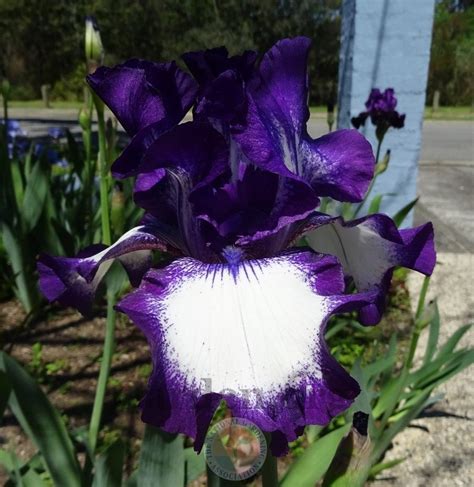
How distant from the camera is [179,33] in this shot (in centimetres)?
1928

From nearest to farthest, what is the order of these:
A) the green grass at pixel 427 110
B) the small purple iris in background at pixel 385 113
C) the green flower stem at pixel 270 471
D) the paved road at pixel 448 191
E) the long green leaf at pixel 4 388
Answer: the green flower stem at pixel 270 471, the long green leaf at pixel 4 388, the small purple iris in background at pixel 385 113, the paved road at pixel 448 191, the green grass at pixel 427 110

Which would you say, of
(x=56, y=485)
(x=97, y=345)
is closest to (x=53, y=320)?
(x=97, y=345)

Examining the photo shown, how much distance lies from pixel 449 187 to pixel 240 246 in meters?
5.41

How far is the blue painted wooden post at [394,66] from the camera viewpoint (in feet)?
9.50

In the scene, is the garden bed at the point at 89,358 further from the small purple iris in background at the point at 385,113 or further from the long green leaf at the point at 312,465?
the small purple iris in background at the point at 385,113

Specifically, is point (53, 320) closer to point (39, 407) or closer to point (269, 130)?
point (39, 407)

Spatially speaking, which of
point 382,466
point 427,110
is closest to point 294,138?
point 382,466

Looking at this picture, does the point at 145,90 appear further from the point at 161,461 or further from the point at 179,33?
the point at 179,33

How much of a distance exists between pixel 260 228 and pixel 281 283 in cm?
7

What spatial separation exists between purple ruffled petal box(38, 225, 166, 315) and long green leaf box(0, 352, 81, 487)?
0.94 ft

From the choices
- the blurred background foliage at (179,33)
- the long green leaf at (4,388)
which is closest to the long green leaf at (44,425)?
the long green leaf at (4,388)

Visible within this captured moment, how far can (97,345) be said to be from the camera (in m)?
2.18

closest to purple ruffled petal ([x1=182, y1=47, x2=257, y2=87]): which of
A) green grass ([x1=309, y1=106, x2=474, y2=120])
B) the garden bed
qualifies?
the garden bed

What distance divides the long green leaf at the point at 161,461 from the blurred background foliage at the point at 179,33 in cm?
1707
